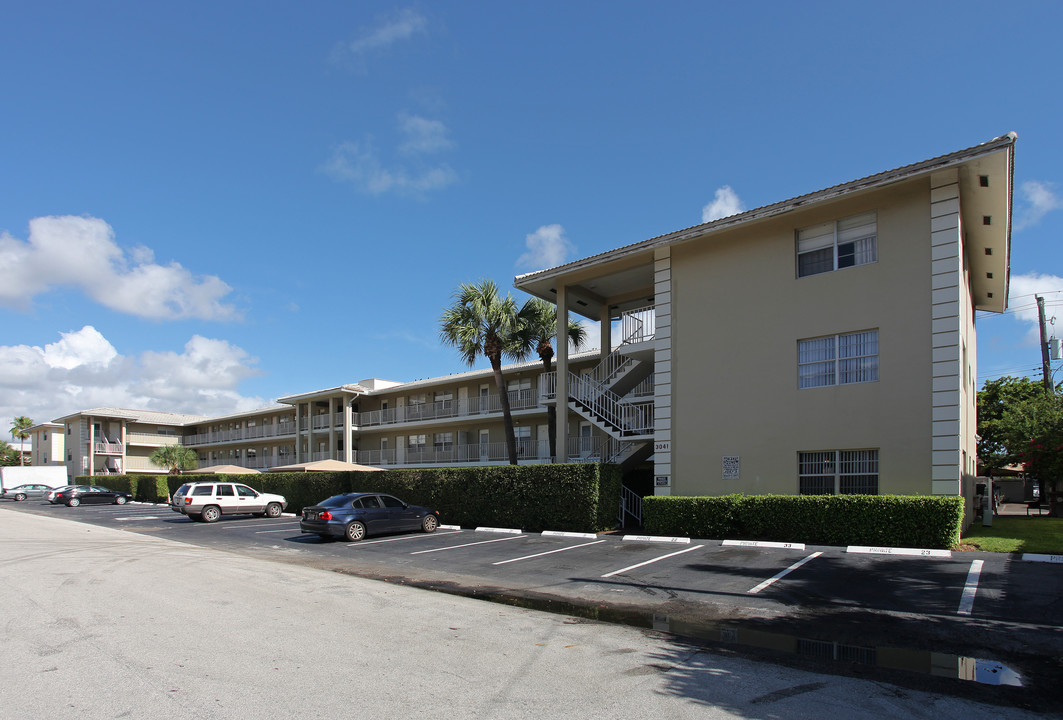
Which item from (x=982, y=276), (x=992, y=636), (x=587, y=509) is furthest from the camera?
(x=982, y=276)

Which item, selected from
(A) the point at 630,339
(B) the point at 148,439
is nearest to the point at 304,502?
(A) the point at 630,339

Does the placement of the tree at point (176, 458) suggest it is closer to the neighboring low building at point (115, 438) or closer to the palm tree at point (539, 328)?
the neighboring low building at point (115, 438)

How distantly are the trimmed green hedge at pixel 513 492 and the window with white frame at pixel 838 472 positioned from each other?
18.5ft

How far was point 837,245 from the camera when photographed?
16.6m

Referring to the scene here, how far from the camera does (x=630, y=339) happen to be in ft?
76.4

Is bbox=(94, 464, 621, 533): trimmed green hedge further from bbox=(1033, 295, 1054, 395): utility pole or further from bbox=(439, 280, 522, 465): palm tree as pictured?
bbox=(1033, 295, 1054, 395): utility pole

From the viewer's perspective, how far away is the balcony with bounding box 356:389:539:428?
112 feet

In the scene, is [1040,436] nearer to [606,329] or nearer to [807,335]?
[807,335]

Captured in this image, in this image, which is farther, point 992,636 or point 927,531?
point 927,531

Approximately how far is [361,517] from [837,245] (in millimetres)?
15088

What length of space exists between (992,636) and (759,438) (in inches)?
378

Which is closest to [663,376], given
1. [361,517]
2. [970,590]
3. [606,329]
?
[606,329]

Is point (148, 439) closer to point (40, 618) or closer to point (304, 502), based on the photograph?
point (304, 502)

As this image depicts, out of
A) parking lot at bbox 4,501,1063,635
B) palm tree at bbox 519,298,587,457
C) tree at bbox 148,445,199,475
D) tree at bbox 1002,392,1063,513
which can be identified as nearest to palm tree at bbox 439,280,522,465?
palm tree at bbox 519,298,587,457
